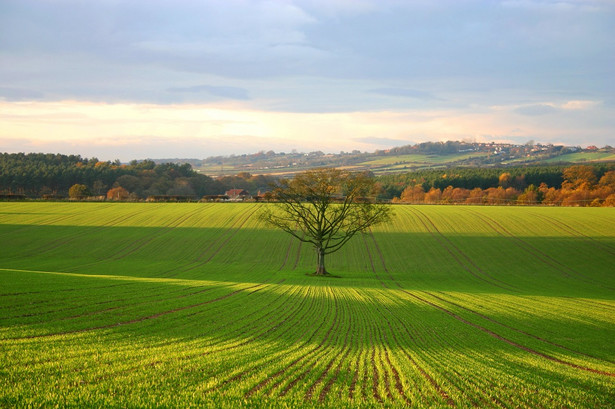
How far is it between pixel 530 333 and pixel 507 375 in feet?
31.7

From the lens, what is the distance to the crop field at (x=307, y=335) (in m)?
10.0

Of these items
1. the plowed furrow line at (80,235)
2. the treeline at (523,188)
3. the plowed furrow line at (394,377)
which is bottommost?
the plowed furrow line at (80,235)

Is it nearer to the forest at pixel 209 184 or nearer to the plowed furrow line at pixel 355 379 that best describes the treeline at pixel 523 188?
the forest at pixel 209 184

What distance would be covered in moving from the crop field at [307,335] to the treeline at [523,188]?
7373 centimetres

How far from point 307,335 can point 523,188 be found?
513 feet

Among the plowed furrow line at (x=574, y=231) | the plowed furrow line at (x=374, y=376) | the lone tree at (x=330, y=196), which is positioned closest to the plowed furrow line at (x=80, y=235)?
the lone tree at (x=330, y=196)

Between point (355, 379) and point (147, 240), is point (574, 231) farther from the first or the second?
point (355, 379)

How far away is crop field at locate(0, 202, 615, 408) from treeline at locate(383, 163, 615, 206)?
242ft

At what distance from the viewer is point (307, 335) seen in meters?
18.0

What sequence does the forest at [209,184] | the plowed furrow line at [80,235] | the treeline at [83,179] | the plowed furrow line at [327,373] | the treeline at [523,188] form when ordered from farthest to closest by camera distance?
1. the treeline at [83,179]
2. the forest at [209,184]
3. the treeline at [523,188]
4. the plowed furrow line at [80,235]
5. the plowed furrow line at [327,373]

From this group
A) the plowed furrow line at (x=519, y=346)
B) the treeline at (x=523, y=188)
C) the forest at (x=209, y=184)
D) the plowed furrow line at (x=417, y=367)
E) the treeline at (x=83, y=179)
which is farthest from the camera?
the treeline at (x=83, y=179)

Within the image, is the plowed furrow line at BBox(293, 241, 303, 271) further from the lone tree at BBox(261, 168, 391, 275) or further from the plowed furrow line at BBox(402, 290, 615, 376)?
the plowed furrow line at BBox(402, 290, 615, 376)

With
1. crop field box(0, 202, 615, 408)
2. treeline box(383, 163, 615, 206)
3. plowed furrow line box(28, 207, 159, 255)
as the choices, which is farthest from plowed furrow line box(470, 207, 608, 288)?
plowed furrow line box(28, 207, 159, 255)

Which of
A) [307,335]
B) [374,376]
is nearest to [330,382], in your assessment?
[374,376]
